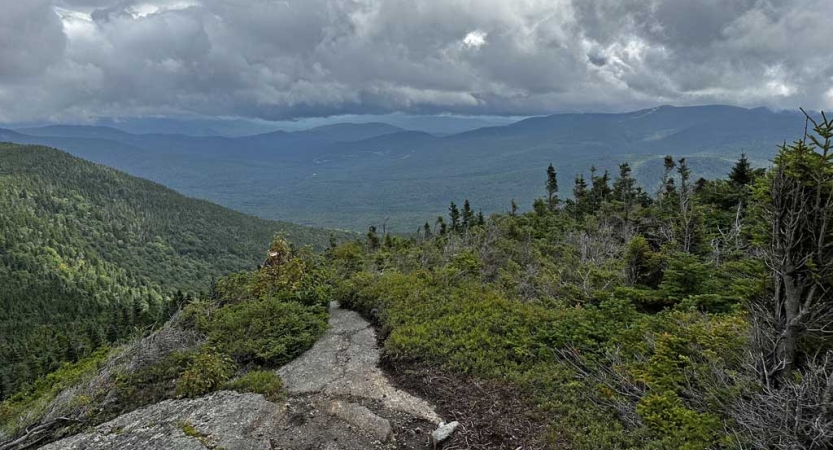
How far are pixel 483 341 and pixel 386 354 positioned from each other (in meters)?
2.59

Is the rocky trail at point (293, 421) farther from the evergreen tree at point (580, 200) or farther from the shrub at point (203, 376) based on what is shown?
the evergreen tree at point (580, 200)

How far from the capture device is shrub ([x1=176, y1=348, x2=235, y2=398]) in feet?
31.7

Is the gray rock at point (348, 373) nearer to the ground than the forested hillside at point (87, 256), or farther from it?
farther from it

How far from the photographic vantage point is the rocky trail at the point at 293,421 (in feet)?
25.0

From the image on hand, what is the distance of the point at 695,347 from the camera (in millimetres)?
7418

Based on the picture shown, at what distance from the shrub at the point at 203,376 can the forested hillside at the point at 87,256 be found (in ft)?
164

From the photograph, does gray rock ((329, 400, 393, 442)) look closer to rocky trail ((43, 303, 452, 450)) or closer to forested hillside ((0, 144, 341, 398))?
rocky trail ((43, 303, 452, 450))

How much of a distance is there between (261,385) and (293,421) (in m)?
1.79

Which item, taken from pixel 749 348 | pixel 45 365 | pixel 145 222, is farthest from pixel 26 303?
pixel 749 348

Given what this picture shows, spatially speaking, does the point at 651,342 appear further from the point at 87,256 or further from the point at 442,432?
the point at 87,256

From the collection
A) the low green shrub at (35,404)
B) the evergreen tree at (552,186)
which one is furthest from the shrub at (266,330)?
the evergreen tree at (552,186)

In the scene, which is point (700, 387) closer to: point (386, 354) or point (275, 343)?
point (386, 354)

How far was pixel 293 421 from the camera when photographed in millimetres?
8258

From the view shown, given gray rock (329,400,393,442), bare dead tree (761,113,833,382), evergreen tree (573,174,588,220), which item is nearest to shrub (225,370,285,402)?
gray rock (329,400,393,442)
